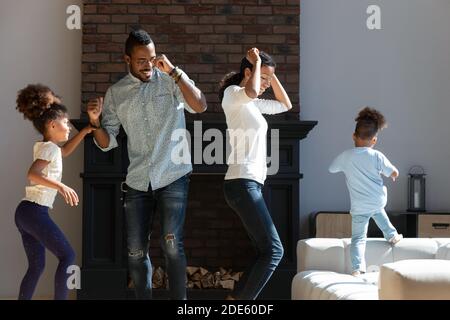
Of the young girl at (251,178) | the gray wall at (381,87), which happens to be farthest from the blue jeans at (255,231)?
the gray wall at (381,87)

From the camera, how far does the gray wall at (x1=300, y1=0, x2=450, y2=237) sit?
552 cm

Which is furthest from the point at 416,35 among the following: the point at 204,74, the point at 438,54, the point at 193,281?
the point at 193,281

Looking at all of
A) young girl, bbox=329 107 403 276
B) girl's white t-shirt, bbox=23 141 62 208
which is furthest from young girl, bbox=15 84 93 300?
young girl, bbox=329 107 403 276

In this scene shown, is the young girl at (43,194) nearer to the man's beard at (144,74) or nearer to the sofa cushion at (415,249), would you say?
the man's beard at (144,74)

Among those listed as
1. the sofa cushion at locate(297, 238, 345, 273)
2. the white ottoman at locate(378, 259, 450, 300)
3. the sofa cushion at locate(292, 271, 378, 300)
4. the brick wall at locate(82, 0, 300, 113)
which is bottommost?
the sofa cushion at locate(292, 271, 378, 300)

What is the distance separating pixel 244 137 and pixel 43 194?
85cm

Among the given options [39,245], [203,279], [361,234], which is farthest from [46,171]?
[203,279]

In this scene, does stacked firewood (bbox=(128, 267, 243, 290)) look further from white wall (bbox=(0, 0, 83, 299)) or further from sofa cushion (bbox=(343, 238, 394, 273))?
sofa cushion (bbox=(343, 238, 394, 273))

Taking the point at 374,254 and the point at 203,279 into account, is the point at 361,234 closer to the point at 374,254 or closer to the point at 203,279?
the point at 374,254

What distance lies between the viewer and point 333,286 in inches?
127

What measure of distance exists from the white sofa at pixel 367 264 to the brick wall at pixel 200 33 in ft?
5.55
